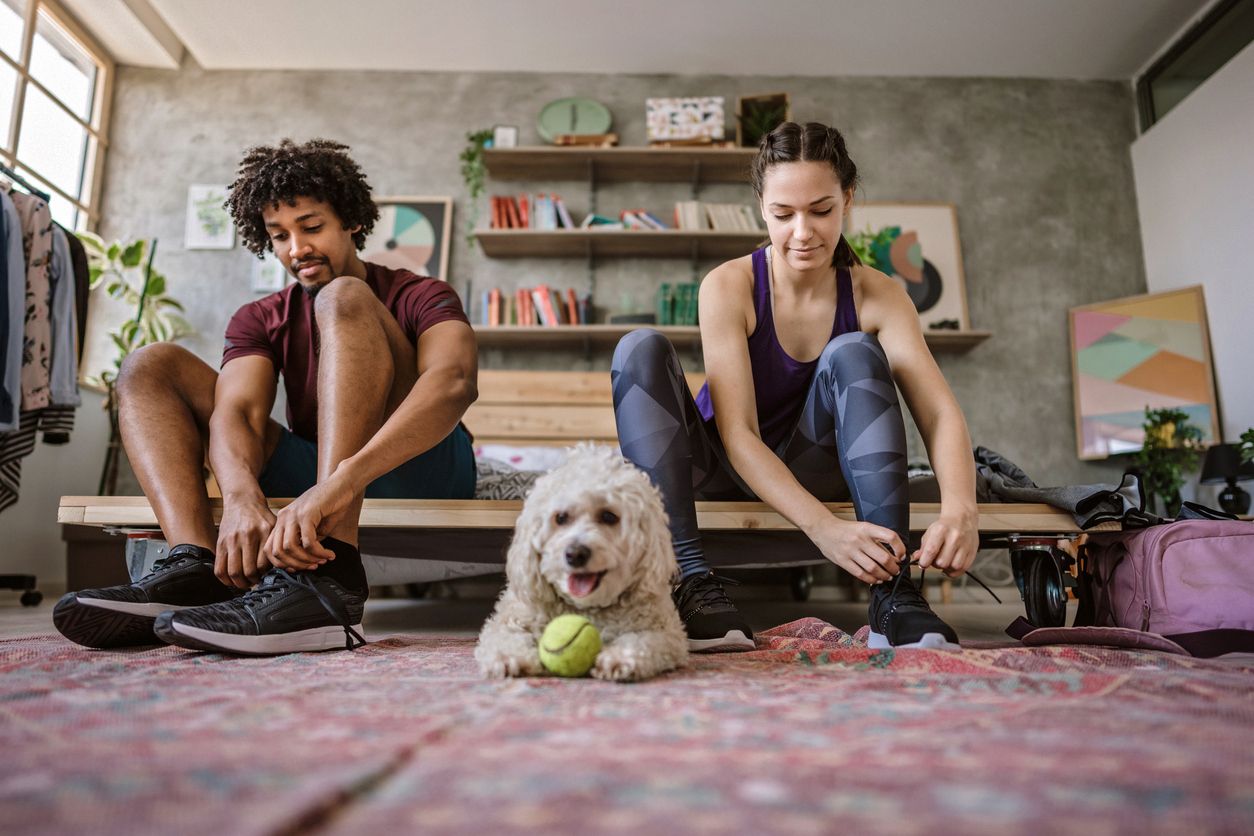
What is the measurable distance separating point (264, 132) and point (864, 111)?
343 centimetres

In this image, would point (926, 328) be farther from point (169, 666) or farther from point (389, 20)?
point (169, 666)

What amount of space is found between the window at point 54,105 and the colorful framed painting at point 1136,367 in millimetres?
5319

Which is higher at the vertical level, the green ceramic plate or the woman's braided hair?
the green ceramic plate

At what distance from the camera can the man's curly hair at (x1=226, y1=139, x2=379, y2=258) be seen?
162 centimetres

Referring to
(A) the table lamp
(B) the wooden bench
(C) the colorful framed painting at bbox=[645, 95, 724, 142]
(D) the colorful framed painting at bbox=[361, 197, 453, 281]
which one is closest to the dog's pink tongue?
(B) the wooden bench

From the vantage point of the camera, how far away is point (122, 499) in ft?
5.07

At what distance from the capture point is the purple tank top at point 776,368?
1512 mm

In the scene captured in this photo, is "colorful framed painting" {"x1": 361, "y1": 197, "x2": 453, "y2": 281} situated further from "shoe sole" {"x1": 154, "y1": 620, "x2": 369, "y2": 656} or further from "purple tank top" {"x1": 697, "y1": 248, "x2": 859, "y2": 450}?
"shoe sole" {"x1": 154, "y1": 620, "x2": 369, "y2": 656}

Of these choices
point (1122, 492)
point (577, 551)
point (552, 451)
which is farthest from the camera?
point (552, 451)

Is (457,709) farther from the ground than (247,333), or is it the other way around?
(247,333)

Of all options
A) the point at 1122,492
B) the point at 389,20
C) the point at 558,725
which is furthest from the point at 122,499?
the point at 389,20

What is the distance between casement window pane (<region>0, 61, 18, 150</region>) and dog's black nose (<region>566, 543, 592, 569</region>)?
13.4ft

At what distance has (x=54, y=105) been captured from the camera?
398cm

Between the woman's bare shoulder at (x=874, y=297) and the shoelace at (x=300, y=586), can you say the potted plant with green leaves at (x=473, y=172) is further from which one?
the shoelace at (x=300, y=586)
